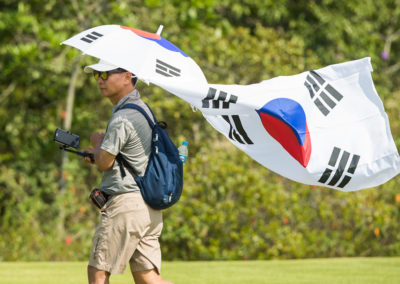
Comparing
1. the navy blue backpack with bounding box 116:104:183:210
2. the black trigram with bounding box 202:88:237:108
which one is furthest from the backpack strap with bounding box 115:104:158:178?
the black trigram with bounding box 202:88:237:108

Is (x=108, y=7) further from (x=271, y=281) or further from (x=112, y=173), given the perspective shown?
A: (x=112, y=173)

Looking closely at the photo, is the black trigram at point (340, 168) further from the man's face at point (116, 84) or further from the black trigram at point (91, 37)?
the black trigram at point (91, 37)

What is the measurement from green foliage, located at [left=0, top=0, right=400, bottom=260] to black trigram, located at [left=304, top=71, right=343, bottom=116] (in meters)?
5.82

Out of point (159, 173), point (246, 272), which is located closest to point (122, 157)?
point (159, 173)

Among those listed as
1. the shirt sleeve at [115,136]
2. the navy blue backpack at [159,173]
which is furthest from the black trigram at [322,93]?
the shirt sleeve at [115,136]

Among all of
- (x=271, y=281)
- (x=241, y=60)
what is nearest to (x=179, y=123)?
(x=241, y=60)

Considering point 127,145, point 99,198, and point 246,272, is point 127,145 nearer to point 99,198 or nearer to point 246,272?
point 99,198

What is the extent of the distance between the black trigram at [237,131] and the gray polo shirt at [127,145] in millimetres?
752

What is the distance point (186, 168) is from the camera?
11.7 meters

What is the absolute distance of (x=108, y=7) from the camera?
42.1 feet

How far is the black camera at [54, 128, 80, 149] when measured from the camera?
498cm

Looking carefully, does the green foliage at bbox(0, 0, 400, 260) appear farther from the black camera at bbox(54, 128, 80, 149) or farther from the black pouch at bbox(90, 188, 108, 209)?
A: the black pouch at bbox(90, 188, 108, 209)

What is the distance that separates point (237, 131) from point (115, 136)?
108 cm

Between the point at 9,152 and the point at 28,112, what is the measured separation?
91 centimetres
